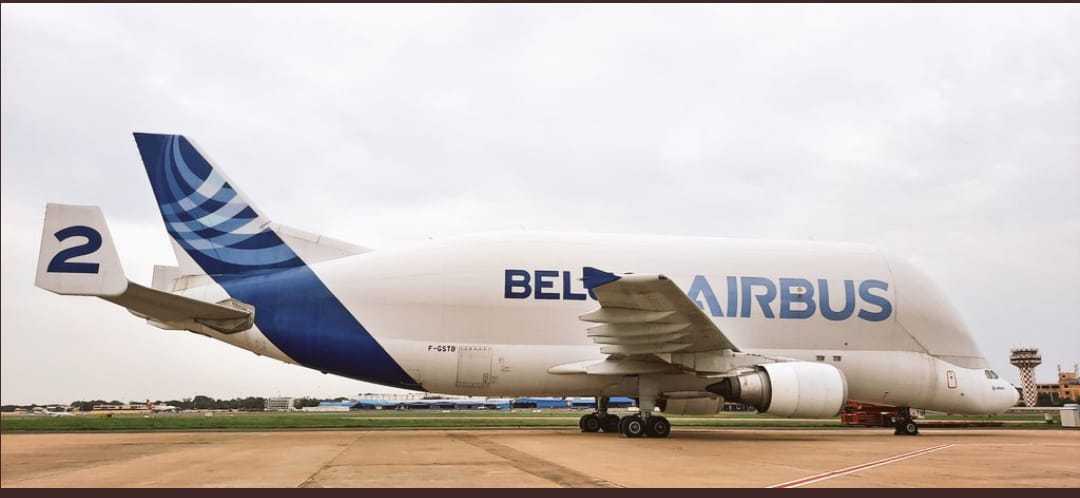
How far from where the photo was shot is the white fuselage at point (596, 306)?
17.9m

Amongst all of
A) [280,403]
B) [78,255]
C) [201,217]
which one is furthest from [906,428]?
[280,403]

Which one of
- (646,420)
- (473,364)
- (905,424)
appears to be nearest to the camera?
(646,420)

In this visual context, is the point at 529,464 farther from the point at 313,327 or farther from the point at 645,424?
the point at 313,327

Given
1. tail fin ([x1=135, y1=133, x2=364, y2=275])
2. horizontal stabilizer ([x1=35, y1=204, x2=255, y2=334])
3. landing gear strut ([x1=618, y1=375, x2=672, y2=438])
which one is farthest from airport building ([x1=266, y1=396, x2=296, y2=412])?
horizontal stabilizer ([x1=35, y1=204, x2=255, y2=334])

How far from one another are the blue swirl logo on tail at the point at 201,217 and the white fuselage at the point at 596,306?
3.21ft

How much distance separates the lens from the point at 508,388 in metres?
18.4

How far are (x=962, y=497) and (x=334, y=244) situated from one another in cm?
1575

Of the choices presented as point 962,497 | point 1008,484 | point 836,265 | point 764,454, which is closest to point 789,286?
point 836,265

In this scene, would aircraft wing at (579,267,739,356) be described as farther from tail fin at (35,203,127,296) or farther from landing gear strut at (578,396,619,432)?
tail fin at (35,203,127,296)

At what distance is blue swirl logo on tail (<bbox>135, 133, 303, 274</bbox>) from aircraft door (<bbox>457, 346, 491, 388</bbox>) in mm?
4941

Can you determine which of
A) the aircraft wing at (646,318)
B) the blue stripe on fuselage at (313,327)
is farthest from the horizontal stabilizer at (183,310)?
the aircraft wing at (646,318)

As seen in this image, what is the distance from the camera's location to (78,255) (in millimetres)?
9586

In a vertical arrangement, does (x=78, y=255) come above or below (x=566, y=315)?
above

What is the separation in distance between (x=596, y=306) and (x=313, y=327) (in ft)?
23.4
